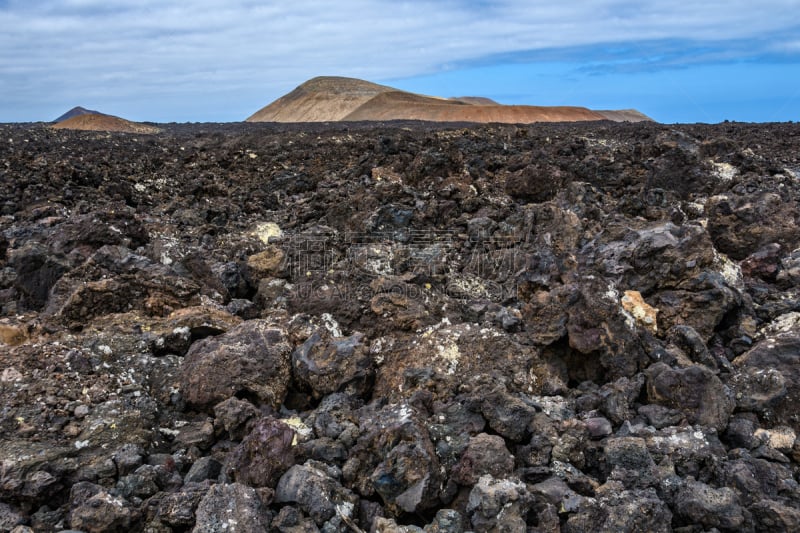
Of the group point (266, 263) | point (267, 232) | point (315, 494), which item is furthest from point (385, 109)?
point (315, 494)

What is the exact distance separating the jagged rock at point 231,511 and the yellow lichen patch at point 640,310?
2.99 m

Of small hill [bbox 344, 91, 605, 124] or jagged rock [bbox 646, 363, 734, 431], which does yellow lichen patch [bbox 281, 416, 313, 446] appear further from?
small hill [bbox 344, 91, 605, 124]

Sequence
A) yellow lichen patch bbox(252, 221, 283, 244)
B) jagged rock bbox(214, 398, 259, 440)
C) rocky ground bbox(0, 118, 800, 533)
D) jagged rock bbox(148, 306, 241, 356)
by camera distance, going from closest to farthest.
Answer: rocky ground bbox(0, 118, 800, 533) < jagged rock bbox(214, 398, 259, 440) < jagged rock bbox(148, 306, 241, 356) < yellow lichen patch bbox(252, 221, 283, 244)

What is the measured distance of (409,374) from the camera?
3.65m

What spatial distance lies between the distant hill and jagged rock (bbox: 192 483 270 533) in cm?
3727

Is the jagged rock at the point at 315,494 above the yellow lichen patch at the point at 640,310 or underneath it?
underneath

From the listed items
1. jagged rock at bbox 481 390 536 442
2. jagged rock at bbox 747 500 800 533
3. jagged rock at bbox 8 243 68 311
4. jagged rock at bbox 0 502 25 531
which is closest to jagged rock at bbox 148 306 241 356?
jagged rock at bbox 0 502 25 531

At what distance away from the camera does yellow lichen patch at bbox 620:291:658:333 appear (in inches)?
176

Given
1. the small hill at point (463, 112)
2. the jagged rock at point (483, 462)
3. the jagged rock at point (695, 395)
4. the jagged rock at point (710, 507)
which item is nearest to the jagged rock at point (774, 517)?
the jagged rock at point (710, 507)

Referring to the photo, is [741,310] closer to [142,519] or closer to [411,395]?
[411,395]

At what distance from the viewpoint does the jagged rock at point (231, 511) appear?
8.22 feet

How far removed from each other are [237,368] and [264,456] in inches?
40.3

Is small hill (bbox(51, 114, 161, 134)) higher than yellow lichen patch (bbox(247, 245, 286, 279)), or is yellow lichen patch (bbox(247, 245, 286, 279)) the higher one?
small hill (bbox(51, 114, 161, 134))

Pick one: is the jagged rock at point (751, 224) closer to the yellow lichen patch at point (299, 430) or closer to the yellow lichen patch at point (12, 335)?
the yellow lichen patch at point (299, 430)
